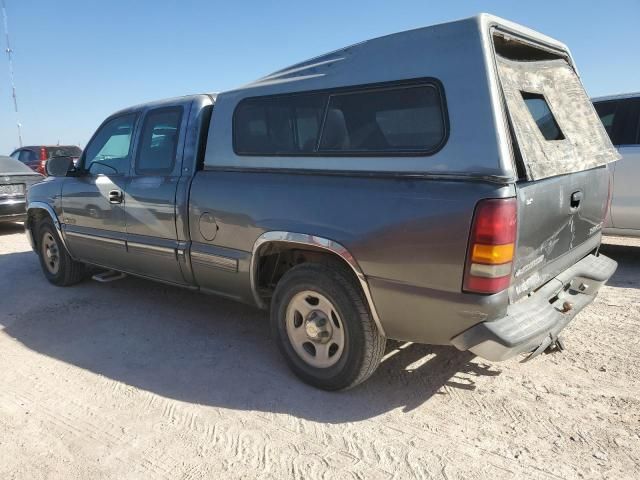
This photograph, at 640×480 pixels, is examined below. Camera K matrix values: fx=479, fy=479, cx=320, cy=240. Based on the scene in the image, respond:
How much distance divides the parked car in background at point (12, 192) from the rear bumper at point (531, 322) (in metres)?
8.58

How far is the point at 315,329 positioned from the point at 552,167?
1.68 metres

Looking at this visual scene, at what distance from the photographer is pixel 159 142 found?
4082 mm

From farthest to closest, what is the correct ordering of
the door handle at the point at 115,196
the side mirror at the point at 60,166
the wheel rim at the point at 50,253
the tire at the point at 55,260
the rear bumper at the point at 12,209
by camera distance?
the rear bumper at the point at 12,209
the wheel rim at the point at 50,253
the tire at the point at 55,260
the side mirror at the point at 60,166
the door handle at the point at 115,196

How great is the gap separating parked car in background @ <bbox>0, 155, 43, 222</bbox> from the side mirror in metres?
4.45

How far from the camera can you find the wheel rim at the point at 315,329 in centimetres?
301

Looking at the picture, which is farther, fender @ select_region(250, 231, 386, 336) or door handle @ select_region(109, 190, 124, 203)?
door handle @ select_region(109, 190, 124, 203)

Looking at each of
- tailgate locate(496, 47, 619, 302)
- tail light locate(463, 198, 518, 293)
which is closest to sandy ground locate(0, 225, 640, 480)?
tailgate locate(496, 47, 619, 302)

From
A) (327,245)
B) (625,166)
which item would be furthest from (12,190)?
(625,166)

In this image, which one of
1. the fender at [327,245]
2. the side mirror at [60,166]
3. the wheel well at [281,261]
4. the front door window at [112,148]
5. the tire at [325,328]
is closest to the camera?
the fender at [327,245]

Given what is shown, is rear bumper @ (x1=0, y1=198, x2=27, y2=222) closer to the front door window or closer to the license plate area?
the license plate area

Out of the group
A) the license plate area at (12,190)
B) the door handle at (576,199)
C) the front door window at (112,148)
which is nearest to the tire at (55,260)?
the front door window at (112,148)

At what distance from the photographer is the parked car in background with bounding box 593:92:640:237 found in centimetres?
564

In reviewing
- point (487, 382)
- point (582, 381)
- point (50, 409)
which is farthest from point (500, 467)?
point (50, 409)

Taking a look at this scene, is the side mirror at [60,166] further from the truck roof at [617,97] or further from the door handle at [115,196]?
the truck roof at [617,97]
